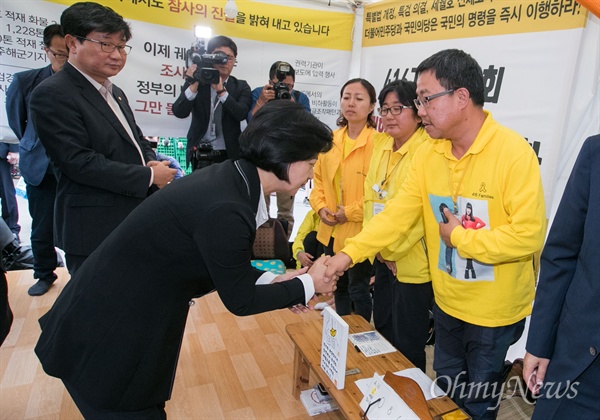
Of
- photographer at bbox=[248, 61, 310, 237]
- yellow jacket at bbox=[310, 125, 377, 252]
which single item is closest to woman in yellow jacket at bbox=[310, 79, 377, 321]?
yellow jacket at bbox=[310, 125, 377, 252]

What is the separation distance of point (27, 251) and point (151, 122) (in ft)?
4.84

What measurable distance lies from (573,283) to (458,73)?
704 mm

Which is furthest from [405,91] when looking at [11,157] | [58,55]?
[11,157]

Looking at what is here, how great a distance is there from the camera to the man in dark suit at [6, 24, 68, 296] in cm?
260

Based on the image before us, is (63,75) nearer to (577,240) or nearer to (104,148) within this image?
(104,148)

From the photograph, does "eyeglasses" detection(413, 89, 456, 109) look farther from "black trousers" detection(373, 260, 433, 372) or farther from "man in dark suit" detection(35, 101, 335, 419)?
"black trousers" detection(373, 260, 433, 372)

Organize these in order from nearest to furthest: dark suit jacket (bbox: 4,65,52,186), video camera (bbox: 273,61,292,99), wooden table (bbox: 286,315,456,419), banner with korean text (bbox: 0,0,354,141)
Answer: wooden table (bbox: 286,315,456,419), dark suit jacket (bbox: 4,65,52,186), video camera (bbox: 273,61,292,99), banner with korean text (bbox: 0,0,354,141)

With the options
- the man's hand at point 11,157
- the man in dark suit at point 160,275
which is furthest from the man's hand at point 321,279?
the man's hand at point 11,157

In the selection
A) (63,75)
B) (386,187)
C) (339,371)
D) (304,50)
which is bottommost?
(339,371)

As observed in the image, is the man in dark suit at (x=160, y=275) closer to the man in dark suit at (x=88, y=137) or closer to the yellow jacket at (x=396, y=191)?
the man in dark suit at (x=88, y=137)

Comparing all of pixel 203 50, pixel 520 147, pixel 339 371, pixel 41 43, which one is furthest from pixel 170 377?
pixel 41 43

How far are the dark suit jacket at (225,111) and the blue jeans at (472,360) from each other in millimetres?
2100

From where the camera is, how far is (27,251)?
11.1 feet

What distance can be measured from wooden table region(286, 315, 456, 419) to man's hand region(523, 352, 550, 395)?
38 centimetres
